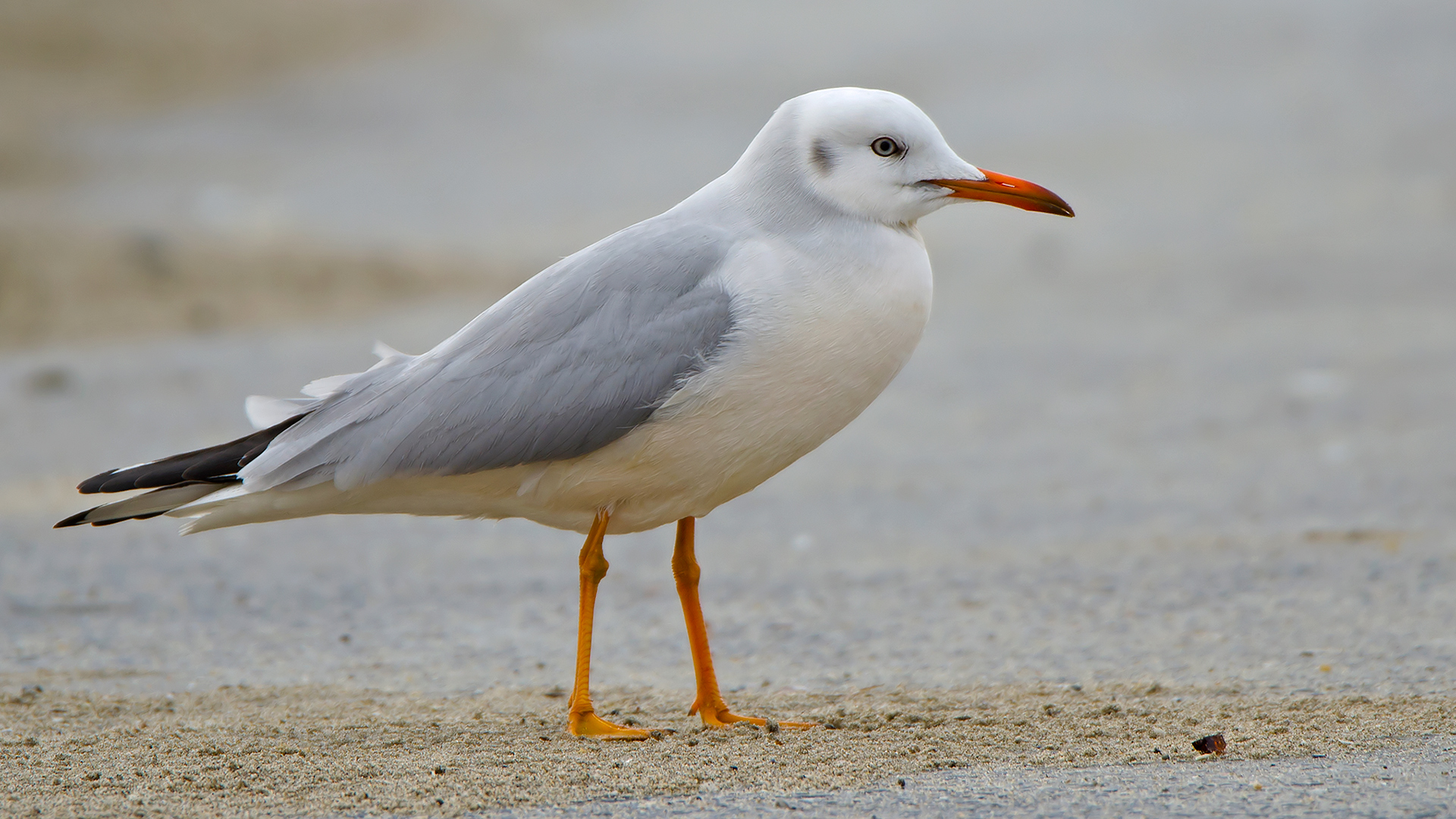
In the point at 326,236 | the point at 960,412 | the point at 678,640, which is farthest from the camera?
the point at 326,236

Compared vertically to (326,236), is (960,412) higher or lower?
lower

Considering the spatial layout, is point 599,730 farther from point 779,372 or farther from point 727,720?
point 779,372

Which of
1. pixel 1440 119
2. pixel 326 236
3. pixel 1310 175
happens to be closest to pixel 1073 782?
pixel 326 236

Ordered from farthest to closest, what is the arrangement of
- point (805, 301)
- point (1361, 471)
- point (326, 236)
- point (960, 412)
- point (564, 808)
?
point (326, 236), point (960, 412), point (1361, 471), point (805, 301), point (564, 808)

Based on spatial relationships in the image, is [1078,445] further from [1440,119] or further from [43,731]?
[1440,119]

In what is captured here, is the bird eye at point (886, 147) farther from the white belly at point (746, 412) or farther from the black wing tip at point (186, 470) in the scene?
the black wing tip at point (186, 470)

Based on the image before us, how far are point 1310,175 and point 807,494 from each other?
8.23m

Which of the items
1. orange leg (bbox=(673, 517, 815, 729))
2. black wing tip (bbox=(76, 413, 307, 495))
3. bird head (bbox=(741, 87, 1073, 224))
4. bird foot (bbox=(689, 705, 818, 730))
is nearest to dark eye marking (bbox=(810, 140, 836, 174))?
bird head (bbox=(741, 87, 1073, 224))

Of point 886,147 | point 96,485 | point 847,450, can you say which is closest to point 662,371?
point 886,147

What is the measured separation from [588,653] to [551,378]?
77 cm

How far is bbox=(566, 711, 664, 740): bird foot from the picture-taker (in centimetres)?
386

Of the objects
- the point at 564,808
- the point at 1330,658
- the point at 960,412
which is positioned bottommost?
the point at 564,808

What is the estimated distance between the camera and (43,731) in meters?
3.96

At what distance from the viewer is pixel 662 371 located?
3.70 metres
